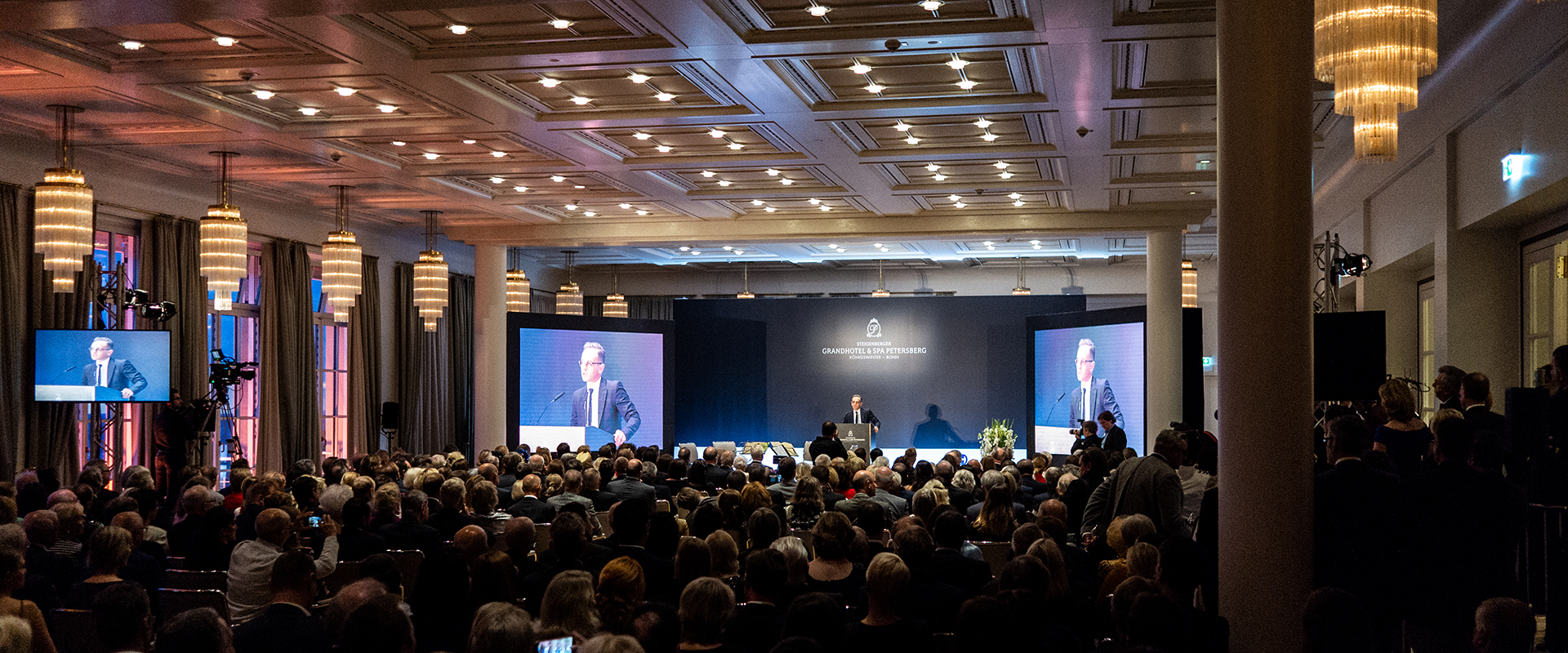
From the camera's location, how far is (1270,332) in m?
4.74

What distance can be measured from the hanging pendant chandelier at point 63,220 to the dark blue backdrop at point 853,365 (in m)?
13.3

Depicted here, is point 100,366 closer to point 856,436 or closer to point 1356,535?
point 856,436

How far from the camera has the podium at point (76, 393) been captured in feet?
35.0

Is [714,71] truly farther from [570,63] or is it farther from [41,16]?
[41,16]

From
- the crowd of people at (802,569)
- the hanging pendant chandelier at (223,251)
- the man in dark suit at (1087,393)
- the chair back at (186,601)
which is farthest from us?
the man in dark suit at (1087,393)

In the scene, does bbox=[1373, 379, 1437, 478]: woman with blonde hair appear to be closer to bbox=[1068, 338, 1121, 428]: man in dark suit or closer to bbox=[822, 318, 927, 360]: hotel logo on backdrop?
bbox=[1068, 338, 1121, 428]: man in dark suit

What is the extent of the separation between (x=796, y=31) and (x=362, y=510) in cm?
384

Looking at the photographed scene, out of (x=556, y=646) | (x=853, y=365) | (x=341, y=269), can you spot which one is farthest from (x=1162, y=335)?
(x=556, y=646)

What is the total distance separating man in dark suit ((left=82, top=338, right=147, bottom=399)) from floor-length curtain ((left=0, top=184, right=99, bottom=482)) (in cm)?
14

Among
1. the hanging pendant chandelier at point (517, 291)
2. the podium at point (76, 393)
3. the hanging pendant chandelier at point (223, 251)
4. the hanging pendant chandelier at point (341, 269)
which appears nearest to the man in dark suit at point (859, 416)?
the hanging pendant chandelier at point (517, 291)

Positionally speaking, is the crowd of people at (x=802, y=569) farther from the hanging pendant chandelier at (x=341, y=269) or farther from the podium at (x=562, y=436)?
the podium at (x=562, y=436)

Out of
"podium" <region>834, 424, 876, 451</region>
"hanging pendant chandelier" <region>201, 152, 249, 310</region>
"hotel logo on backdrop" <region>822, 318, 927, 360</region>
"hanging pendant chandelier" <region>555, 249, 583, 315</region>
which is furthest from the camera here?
"hotel logo on backdrop" <region>822, 318, 927, 360</region>

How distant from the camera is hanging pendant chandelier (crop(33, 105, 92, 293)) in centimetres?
888

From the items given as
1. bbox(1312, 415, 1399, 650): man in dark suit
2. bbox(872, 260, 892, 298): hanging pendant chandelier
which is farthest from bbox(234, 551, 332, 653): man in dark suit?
bbox(872, 260, 892, 298): hanging pendant chandelier
